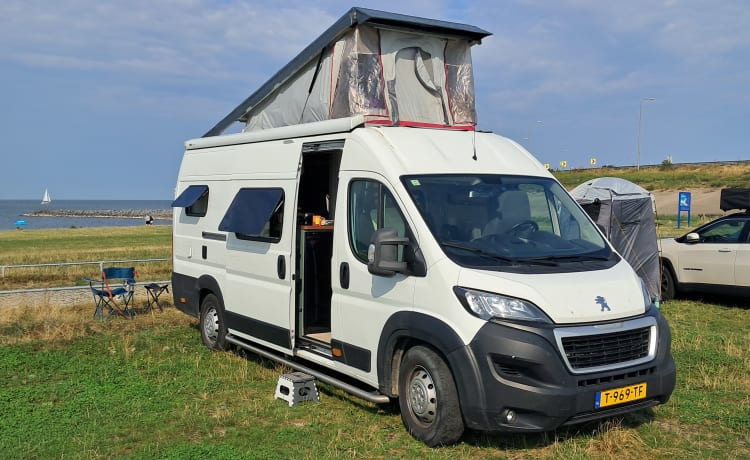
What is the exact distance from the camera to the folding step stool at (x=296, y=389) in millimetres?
6844

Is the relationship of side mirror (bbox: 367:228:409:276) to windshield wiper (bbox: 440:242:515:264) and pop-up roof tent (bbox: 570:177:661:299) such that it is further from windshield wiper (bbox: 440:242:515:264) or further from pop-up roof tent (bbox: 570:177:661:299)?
pop-up roof tent (bbox: 570:177:661:299)

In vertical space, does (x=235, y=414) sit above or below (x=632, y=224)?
below

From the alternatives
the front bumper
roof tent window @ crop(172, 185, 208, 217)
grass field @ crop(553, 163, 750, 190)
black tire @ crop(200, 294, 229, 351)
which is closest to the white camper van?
the front bumper

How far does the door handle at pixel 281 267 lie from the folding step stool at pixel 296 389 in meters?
1.07

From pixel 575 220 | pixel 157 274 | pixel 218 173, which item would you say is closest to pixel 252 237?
pixel 218 173

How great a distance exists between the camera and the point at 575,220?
6.37 m

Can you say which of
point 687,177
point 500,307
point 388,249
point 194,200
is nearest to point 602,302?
point 500,307

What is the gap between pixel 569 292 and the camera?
520 centimetres

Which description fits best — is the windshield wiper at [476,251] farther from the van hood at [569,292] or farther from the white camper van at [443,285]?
the van hood at [569,292]

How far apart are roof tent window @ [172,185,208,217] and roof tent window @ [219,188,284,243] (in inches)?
40.4

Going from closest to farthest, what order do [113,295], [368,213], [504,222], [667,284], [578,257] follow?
[578,257] < [504,222] < [368,213] < [113,295] < [667,284]

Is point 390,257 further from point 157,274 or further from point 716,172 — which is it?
point 716,172

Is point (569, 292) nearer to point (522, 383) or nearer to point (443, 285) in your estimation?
point (522, 383)

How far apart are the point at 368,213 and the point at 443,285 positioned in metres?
1.28
